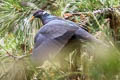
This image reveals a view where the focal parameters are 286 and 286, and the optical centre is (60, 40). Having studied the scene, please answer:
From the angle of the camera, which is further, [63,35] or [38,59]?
[63,35]

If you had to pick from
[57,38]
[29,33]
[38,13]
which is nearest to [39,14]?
[38,13]

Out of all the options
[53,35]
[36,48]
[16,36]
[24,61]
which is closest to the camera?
[24,61]

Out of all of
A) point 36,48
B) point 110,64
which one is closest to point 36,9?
point 36,48

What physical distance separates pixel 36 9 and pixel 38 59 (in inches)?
28.2

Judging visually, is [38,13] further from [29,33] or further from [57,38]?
[57,38]

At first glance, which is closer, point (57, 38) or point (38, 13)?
point (57, 38)

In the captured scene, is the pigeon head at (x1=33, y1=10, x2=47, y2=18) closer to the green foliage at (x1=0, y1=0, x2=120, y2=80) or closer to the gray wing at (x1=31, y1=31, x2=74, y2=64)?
the green foliage at (x1=0, y1=0, x2=120, y2=80)

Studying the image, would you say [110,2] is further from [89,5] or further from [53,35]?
[53,35]

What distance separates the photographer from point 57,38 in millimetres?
1491

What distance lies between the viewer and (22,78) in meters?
1.26

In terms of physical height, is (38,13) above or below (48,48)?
above

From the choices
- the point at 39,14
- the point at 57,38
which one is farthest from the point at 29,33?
the point at 57,38

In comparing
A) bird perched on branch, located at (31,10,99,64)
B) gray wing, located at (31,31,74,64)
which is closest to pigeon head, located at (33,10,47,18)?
bird perched on branch, located at (31,10,99,64)

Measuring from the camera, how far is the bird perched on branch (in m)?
1.32
